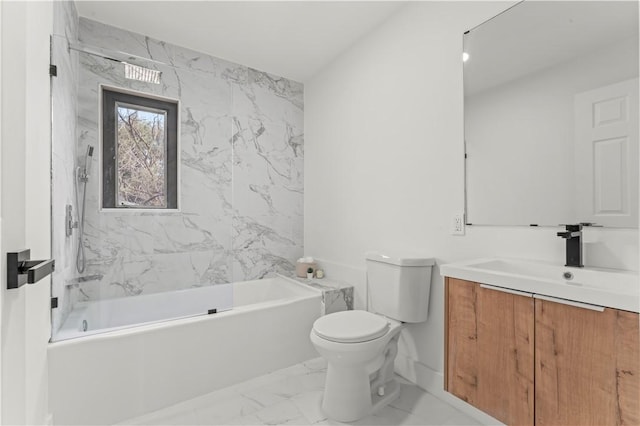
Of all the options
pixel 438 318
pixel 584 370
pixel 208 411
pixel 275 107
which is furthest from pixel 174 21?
pixel 584 370

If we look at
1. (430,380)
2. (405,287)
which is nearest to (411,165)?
(405,287)

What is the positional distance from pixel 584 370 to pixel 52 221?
96.4 inches

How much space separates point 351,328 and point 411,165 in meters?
1.16

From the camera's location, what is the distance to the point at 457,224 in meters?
1.92

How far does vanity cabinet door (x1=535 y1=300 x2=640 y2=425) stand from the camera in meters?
1.01

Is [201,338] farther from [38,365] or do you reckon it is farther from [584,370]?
[584,370]

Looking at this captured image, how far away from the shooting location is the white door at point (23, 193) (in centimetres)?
80

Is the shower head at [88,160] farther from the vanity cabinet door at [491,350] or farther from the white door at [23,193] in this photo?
the vanity cabinet door at [491,350]

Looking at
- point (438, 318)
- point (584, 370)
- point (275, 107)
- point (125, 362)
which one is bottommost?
point (125, 362)

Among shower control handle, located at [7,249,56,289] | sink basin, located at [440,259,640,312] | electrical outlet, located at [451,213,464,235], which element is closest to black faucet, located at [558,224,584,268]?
sink basin, located at [440,259,640,312]

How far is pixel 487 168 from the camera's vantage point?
1.81 meters

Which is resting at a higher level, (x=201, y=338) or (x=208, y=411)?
(x=201, y=338)

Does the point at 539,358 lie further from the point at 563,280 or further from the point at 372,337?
the point at 372,337

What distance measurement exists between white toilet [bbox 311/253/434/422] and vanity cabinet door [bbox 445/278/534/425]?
399 mm
